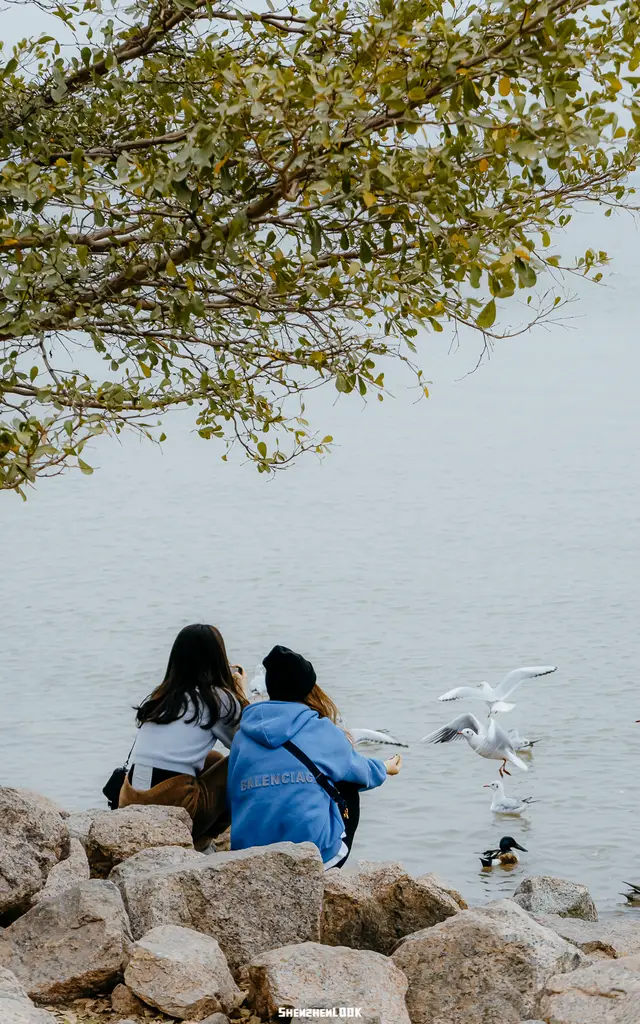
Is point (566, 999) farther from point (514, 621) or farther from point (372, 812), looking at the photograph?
point (514, 621)

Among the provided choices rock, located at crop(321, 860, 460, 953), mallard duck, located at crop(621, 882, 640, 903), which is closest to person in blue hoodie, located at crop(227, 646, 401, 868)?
rock, located at crop(321, 860, 460, 953)

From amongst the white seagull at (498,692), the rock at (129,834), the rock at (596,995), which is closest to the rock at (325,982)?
the rock at (596,995)

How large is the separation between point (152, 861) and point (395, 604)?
15.4m

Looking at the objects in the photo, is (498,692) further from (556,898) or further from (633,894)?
(556,898)

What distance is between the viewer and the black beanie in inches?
259

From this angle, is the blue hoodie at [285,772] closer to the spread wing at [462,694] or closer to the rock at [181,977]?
the rock at [181,977]

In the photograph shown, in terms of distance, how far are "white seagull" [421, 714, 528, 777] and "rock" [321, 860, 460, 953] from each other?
22.2 ft

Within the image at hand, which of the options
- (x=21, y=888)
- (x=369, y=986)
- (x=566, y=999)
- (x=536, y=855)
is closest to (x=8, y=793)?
(x=21, y=888)

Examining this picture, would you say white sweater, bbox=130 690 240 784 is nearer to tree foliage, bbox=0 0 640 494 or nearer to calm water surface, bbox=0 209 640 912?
tree foliage, bbox=0 0 640 494

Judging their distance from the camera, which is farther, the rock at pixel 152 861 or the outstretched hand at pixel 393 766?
the outstretched hand at pixel 393 766

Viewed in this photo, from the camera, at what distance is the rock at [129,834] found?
672cm

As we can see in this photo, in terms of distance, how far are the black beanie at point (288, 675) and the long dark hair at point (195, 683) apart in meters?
0.48

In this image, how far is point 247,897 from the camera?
5.71 metres

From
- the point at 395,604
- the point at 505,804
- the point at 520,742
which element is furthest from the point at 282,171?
the point at 395,604
